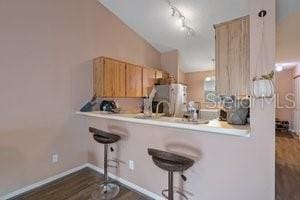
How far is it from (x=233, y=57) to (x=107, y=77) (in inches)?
92.5

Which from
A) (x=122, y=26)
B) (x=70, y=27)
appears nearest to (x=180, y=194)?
(x=70, y=27)

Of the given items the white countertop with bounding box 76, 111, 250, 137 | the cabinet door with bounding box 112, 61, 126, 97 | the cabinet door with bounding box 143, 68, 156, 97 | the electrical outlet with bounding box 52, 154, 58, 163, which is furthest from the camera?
the cabinet door with bounding box 143, 68, 156, 97

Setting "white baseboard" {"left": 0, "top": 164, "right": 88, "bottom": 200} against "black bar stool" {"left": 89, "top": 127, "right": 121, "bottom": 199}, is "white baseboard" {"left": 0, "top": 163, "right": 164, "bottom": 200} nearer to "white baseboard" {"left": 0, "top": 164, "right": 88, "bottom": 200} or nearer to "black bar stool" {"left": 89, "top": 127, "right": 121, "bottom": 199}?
"white baseboard" {"left": 0, "top": 164, "right": 88, "bottom": 200}

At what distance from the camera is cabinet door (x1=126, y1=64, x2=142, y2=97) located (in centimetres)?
401

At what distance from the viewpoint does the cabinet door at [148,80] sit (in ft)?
14.7

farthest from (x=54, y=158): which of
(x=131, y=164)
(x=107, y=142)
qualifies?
(x=131, y=164)

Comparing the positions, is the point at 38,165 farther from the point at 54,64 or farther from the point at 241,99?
the point at 241,99

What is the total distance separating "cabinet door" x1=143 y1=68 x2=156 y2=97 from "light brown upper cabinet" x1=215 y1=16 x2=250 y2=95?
2617mm

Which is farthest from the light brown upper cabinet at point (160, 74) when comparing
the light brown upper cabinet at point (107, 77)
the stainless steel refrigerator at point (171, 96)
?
the light brown upper cabinet at point (107, 77)

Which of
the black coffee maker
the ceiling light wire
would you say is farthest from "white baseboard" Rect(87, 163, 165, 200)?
the ceiling light wire

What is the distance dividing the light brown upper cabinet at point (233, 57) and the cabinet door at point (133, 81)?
2.36m

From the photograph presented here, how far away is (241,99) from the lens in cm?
198

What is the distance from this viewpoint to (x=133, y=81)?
4137 millimetres

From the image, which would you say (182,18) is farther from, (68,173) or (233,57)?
(68,173)
